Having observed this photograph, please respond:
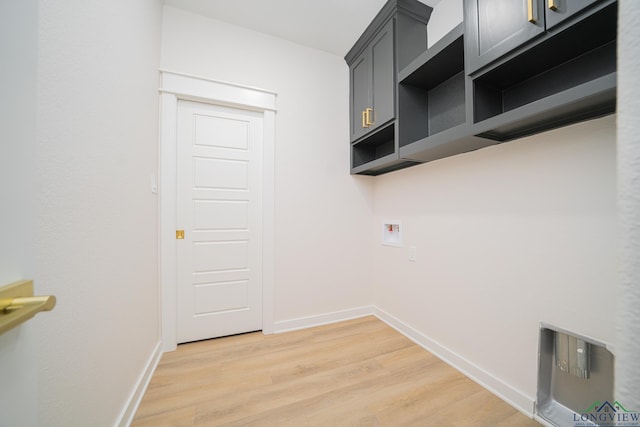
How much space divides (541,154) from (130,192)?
232cm

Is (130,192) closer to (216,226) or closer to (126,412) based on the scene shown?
(216,226)

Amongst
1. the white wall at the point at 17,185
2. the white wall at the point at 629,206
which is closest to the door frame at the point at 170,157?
the white wall at the point at 17,185

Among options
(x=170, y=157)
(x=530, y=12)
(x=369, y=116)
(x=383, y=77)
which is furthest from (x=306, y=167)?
(x=530, y=12)

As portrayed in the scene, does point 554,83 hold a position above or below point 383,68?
below

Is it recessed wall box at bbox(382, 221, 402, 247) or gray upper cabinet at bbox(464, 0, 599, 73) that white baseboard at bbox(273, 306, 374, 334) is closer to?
recessed wall box at bbox(382, 221, 402, 247)

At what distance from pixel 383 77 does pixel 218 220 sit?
75.7 inches

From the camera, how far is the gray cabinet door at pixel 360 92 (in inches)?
80.0

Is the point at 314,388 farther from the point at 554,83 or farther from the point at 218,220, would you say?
the point at 554,83

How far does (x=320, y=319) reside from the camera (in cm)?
225

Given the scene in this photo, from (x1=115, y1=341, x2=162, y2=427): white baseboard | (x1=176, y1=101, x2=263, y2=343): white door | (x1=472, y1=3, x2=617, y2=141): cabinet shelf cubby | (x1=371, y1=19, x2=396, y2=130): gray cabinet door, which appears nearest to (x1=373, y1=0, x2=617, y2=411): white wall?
(x1=472, y1=3, x2=617, y2=141): cabinet shelf cubby

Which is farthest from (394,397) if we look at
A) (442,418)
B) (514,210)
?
(514,210)

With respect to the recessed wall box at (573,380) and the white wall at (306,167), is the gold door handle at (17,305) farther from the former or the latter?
the recessed wall box at (573,380)

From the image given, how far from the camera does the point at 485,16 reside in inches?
43.5

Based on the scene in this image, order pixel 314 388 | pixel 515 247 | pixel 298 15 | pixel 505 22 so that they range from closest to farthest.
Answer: pixel 505 22 → pixel 515 247 → pixel 314 388 → pixel 298 15
